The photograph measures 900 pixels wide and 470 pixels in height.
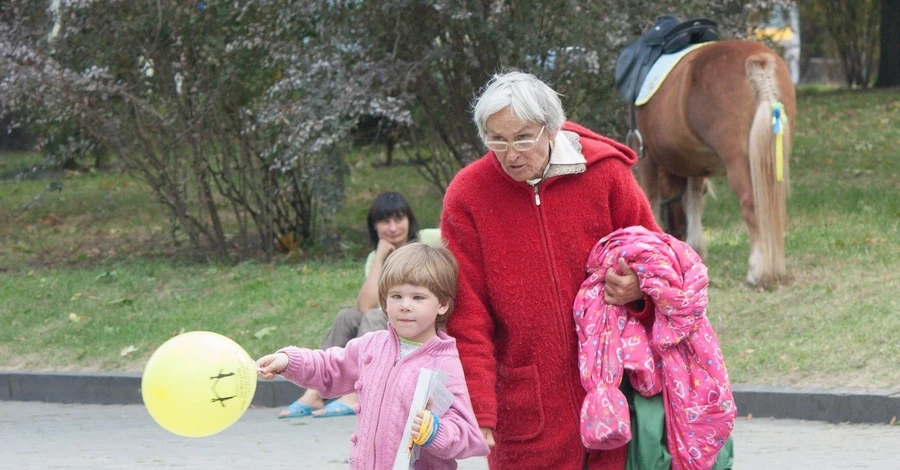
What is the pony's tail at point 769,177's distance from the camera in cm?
915

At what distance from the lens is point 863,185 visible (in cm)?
1481

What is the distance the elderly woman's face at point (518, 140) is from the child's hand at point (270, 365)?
0.88 meters

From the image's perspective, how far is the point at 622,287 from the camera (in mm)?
3691

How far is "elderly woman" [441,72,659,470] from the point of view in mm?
3775

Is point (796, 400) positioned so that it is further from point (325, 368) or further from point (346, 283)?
point (346, 283)

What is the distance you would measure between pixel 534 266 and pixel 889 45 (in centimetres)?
2306

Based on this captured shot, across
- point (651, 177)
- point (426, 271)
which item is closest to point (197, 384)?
point (426, 271)

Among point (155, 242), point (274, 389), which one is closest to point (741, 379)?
point (274, 389)

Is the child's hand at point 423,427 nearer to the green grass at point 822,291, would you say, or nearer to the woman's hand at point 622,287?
the woman's hand at point 622,287

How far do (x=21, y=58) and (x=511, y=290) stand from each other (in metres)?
9.55

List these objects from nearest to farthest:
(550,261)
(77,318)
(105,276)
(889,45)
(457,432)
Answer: (457,432), (550,261), (77,318), (105,276), (889,45)

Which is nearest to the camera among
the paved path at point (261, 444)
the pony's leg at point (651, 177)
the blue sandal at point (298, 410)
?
the paved path at point (261, 444)

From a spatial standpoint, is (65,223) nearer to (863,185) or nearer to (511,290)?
(863,185)

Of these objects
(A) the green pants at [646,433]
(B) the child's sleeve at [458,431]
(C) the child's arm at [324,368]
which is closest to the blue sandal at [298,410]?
(C) the child's arm at [324,368]
